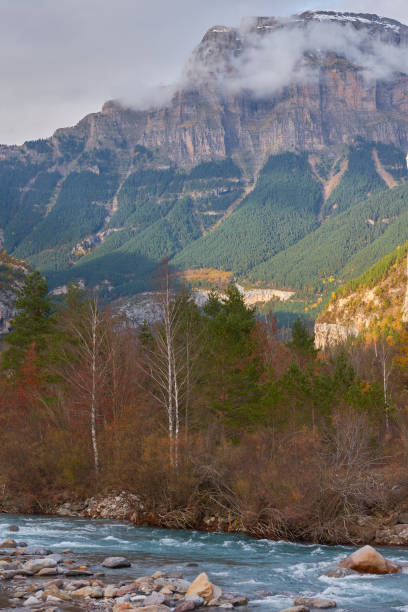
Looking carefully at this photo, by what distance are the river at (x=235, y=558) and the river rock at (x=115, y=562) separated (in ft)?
1.07

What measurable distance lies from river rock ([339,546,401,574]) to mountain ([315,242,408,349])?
4394 inches

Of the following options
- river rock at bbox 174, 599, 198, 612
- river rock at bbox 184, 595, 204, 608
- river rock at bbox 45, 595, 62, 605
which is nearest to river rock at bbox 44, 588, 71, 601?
river rock at bbox 45, 595, 62, 605

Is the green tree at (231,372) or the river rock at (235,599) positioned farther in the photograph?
the green tree at (231,372)

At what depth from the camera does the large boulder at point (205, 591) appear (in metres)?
17.3

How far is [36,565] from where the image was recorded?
791 inches

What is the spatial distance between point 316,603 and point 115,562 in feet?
24.9

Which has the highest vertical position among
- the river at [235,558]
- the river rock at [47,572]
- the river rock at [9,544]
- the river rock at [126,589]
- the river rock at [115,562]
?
the river rock at [126,589]

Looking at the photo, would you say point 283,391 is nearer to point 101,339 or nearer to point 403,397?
point 101,339

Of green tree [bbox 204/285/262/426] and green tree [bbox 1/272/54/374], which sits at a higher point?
green tree [bbox 1/272/54/374]

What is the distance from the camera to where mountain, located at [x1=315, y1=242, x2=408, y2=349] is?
14388cm

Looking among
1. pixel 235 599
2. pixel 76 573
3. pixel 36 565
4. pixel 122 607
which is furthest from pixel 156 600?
pixel 36 565

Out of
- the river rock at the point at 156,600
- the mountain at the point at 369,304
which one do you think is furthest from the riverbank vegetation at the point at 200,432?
the mountain at the point at 369,304

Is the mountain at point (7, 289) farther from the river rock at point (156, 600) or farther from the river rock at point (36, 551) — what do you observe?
the river rock at point (156, 600)

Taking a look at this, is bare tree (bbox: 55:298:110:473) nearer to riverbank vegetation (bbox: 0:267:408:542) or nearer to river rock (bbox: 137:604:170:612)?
riverbank vegetation (bbox: 0:267:408:542)
